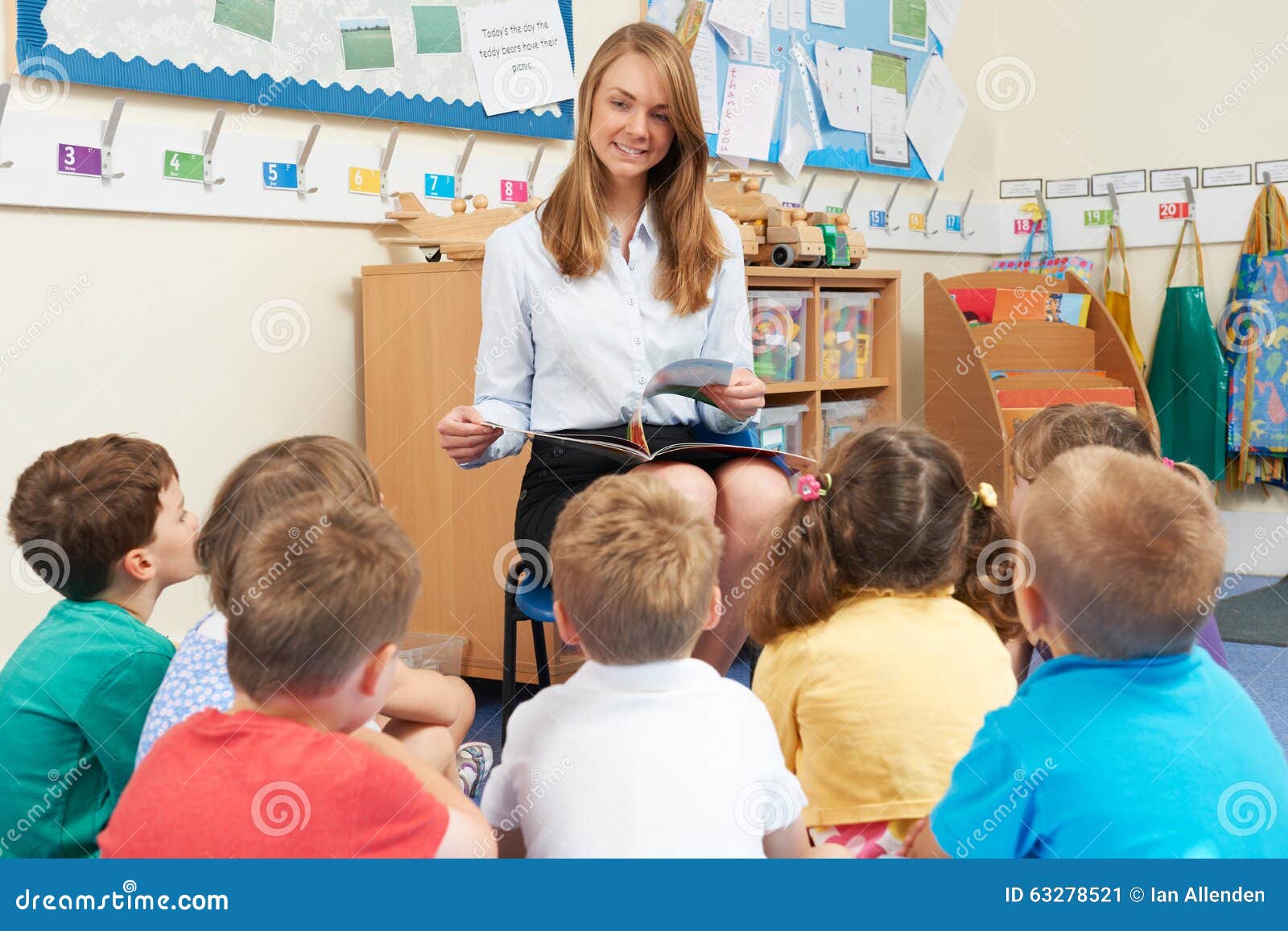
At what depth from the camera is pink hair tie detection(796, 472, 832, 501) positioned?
58.7 inches

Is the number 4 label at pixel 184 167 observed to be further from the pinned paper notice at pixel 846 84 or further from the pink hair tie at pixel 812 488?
the pinned paper notice at pixel 846 84

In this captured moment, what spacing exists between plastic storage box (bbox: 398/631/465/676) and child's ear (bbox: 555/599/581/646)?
140 cm

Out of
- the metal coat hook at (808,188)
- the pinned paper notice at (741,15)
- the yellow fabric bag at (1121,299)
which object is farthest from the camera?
the yellow fabric bag at (1121,299)

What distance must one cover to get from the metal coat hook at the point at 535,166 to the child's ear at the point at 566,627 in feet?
A: 6.10

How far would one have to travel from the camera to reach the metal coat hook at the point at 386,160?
2556 millimetres

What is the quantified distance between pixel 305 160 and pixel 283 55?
197mm

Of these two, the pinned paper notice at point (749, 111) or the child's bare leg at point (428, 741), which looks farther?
the pinned paper notice at point (749, 111)

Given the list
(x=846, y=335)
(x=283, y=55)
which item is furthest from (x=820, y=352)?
(x=283, y=55)

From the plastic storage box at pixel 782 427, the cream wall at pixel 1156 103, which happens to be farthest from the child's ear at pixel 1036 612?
the cream wall at pixel 1156 103

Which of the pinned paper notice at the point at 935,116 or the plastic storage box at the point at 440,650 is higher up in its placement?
the pinned paper notice at the point at 935,116

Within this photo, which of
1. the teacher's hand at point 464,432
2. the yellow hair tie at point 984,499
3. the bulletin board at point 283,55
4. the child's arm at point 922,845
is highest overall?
the bulletin board at point 283,55

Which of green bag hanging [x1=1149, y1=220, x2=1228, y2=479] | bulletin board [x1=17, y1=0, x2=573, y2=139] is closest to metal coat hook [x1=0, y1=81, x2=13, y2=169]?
bulletin board [x1=17, y1=0, x2=573, y2=139]

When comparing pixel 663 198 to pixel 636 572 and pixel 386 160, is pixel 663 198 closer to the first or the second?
pixel 386 160
